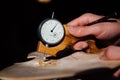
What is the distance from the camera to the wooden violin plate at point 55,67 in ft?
5.12

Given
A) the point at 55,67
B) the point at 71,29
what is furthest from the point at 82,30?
the point at 55,67

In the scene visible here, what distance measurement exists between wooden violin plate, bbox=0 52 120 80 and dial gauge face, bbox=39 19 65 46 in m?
0.13

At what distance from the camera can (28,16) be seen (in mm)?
3045

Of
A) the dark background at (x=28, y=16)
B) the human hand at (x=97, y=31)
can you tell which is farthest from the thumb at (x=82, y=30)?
the dark background at (x=28, y=16)

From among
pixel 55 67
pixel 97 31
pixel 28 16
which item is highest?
pixel 28 16

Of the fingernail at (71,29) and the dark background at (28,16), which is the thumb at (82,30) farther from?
the dark background at (28,16)

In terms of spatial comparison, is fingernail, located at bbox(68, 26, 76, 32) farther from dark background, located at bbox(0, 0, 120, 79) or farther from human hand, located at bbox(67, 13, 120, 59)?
dark background, located at bbox(0, 0, 120, 79)

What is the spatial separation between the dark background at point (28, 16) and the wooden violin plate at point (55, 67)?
1.02 m

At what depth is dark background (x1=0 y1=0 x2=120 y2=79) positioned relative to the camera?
2.93m

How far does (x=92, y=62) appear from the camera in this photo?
1.74m

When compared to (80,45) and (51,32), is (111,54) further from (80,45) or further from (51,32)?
(51,32)

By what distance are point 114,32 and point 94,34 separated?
0.53 ft

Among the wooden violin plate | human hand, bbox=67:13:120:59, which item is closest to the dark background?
human hand, bbox=67:13:120:59

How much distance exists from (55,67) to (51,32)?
1.21 feet
